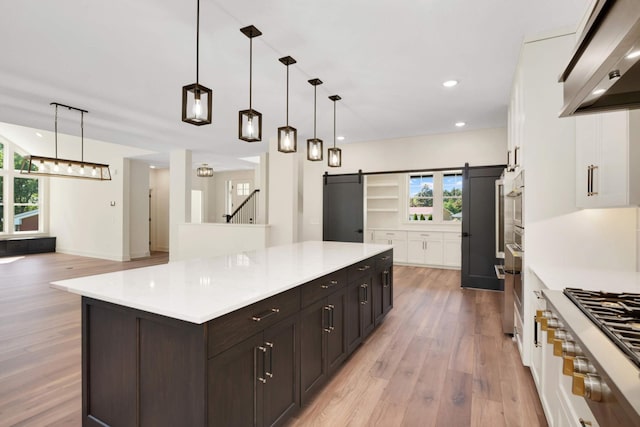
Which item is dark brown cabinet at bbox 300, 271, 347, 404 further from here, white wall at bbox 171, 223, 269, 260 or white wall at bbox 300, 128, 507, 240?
white wall at bbox 300, 128, 507, 240

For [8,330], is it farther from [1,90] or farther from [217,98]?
[217,98]

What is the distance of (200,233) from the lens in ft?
21.9

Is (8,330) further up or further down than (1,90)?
further down

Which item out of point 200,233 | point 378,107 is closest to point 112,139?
point 200,233

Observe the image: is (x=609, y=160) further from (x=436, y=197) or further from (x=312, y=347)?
(x=436, y=197)

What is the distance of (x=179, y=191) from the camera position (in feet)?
24.5

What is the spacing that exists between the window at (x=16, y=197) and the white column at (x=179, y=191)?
18.1 feet

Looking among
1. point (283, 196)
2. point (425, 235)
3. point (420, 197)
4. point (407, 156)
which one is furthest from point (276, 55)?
point (420, 197)

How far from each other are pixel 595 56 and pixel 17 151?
1283 cm

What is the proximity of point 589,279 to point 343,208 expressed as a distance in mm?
4812

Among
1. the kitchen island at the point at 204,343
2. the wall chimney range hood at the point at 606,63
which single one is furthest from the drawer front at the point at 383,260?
the wall chimney range hood at the point at 606,63

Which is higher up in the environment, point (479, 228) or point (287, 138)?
point (287, 138)

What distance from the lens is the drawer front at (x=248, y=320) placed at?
1.41 metres

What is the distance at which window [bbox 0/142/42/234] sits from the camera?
9.19 metres
